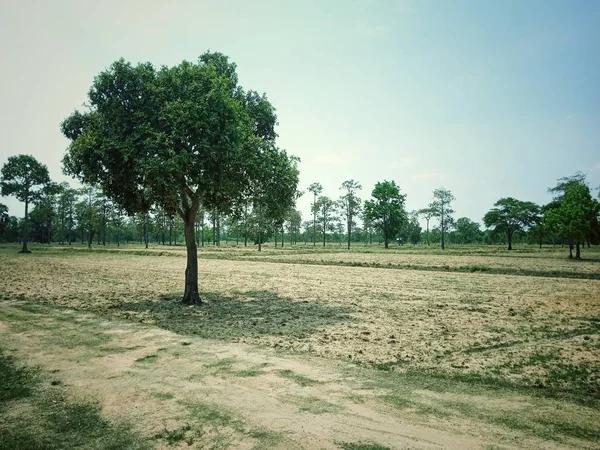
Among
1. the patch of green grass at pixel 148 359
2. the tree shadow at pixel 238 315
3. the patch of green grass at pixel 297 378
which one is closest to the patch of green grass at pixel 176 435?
the patch of green grass at pixel 297 378

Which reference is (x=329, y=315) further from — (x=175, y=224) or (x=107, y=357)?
(x=175, y=224)

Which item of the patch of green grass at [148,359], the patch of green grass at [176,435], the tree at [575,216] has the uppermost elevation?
the tree at [575,216]

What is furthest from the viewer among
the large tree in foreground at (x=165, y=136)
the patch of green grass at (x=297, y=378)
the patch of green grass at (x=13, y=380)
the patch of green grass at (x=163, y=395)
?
the large tree in foreground at (x=165, y=136)

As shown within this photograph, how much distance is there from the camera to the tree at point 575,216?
169 feet

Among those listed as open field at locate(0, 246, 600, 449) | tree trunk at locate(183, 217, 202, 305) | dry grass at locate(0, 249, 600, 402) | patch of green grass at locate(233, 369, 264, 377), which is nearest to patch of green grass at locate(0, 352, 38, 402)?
open field at locate(0, 246, 600, 449)

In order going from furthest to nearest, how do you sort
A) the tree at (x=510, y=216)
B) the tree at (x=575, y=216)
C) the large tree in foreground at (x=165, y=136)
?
the tree at (x=510, y=216), the tree at (x=575, y=216), the large tree in foreground at (x=165, y=136)

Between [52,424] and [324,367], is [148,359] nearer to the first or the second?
[52,424]

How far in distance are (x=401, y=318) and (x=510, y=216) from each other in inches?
3557

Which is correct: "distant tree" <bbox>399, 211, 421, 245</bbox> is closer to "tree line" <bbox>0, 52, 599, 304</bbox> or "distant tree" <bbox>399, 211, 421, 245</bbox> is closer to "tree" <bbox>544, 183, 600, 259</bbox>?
"tree" <bbox>544, 183, 600, 259</bbox>

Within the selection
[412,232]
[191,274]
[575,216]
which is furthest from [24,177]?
[412,232]

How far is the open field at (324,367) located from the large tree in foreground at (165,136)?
240 inches

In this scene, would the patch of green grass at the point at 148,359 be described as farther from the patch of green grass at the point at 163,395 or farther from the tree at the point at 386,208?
the tree at the point at 386,208

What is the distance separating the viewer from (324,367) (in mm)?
8789

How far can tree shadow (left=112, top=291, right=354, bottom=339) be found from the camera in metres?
12.6
